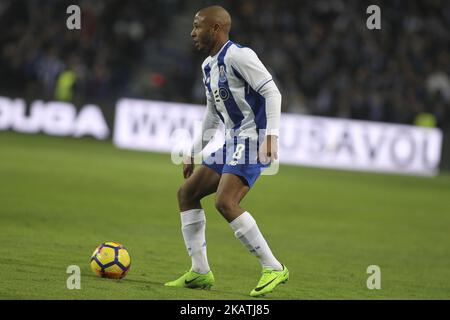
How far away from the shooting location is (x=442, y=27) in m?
29.6

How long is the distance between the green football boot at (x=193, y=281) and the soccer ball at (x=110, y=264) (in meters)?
0.41

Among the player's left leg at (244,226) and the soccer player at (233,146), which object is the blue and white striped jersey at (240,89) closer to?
the soccer player at (233,146)

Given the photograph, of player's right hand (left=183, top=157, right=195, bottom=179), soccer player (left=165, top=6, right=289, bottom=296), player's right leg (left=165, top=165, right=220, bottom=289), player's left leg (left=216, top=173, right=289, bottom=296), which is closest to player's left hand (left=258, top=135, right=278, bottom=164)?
soccer player (left=165, top=6, right=289, bottom=296)

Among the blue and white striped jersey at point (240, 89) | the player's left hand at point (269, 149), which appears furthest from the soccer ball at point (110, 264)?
the player's left hand at point (269, 149)

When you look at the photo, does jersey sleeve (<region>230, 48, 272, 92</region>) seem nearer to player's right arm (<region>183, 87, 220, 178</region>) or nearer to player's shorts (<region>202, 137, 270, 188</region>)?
player's shorts (<region>202, 137, 270, 188</region>)

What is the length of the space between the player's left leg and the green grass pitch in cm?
19

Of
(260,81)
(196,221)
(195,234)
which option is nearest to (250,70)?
(260,81)

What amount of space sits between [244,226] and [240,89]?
1100 mm

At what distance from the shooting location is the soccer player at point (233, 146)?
7.45 metres

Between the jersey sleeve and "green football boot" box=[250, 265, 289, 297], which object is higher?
the jersey sleeve

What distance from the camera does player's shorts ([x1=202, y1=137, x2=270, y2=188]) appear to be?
7.53 metres

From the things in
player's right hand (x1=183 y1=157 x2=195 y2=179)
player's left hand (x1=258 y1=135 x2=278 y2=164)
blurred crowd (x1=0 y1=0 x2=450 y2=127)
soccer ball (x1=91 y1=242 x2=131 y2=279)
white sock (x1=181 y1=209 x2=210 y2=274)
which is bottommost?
soccer ball (x1=91 y1=242 x2=131 y2=279)

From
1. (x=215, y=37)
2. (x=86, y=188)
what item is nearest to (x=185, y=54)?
(x=86, y=188)

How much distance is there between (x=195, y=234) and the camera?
7836mm
